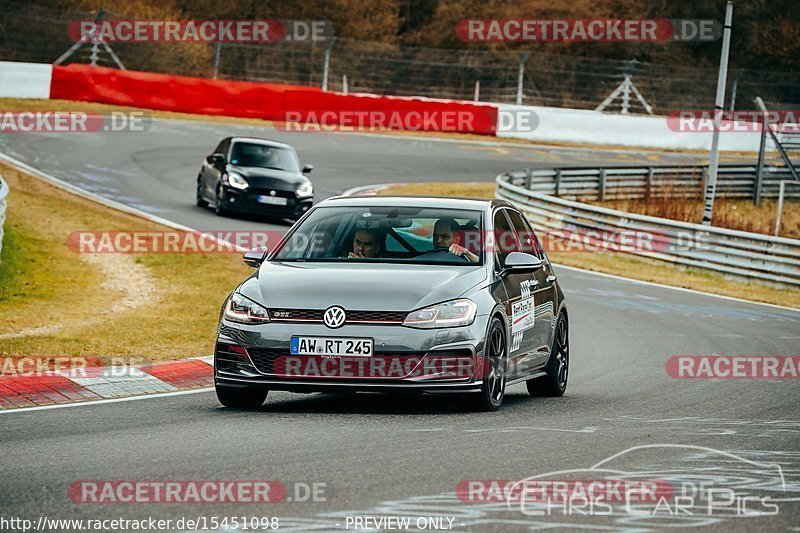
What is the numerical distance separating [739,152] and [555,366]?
40.7 meters

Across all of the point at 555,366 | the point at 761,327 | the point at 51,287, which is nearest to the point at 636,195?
the point at 761,327

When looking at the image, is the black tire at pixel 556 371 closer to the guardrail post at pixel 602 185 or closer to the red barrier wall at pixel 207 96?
the guardrail post at pixel 602 185

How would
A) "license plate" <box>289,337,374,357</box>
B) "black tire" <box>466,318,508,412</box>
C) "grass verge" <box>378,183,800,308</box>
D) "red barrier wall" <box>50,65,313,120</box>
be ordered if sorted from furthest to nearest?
1. "red barrier wall" <box>50,65,313,120</box>
2. "grass verge" <box>378,183,800,308</box>
3. "black tire" <box>466,318,508,412</box>
4. "license plate" <box>289,337,374,357</box>

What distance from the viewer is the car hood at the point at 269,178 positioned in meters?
27.5

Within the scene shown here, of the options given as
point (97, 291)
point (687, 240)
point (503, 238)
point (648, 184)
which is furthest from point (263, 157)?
point (503, 238)

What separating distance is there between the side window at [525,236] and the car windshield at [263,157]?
16.5m

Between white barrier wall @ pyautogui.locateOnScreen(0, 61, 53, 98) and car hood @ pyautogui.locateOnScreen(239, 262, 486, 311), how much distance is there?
112 feet

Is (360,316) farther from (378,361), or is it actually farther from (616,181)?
(616,181)

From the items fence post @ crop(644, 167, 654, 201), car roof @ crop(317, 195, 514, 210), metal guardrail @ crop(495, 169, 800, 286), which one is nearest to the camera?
Answer: car roof @ crop(317, 195, 514, 210)

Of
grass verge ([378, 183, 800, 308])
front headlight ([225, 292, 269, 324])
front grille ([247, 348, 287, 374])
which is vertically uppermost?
front headlight ([225, 292, 269, 324])

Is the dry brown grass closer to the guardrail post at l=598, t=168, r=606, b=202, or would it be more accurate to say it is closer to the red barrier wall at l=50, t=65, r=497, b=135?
the guardrail post at l=598, t=168, r=606, b=202

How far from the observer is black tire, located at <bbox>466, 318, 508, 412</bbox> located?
9.99m

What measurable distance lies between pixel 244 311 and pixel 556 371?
3157 millimetres

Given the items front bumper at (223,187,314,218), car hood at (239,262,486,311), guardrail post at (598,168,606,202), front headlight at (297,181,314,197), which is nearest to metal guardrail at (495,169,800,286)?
guardrail post at (598,168,606,202)
